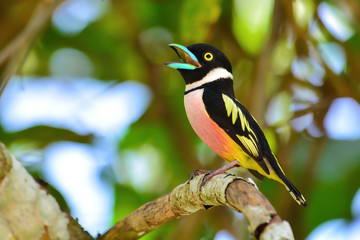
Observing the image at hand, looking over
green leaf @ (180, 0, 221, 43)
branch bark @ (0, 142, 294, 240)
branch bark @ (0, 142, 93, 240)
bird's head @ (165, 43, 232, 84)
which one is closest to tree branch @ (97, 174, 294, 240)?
branch bark @ (0, 142, 294, 240)

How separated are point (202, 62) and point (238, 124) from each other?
0.54 meters

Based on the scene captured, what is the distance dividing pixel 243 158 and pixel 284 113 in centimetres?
237

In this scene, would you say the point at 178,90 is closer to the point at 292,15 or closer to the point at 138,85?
the point at 138,85

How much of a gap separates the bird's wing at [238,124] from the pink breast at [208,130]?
24 millimetres

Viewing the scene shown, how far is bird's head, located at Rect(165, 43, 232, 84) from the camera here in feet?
9.82

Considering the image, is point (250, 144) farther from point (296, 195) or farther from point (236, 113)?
point (296, 195)

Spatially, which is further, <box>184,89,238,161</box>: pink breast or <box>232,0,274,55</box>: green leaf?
<box>232,0,274,55</box>: green leaf

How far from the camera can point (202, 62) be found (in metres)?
3.05

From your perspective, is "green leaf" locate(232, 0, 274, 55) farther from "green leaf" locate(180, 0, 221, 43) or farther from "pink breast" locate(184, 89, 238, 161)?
"pink breast" locate(184, 89, 238, 161)

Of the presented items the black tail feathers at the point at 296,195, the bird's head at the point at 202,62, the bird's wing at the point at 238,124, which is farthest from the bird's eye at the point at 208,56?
the black tail feathers at the point at 296,195

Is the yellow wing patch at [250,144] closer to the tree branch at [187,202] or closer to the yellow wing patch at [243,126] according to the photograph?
the yellow wing patch at [243,126]

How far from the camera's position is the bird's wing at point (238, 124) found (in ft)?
8.60

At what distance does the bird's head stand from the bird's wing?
27cm

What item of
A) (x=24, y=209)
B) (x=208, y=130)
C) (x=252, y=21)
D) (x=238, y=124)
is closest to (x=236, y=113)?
(x=238, y=124)
